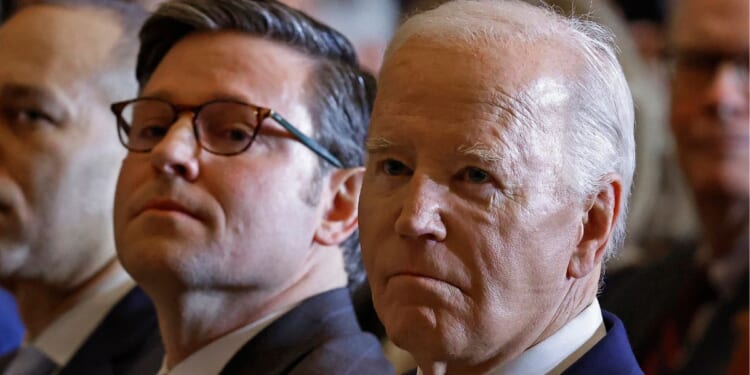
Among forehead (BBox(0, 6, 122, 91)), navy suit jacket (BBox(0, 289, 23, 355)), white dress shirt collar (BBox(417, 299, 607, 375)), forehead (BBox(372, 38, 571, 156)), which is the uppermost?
forehead (BBox(372, 38, 571, 156))

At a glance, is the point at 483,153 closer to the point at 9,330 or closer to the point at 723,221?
the point at 723,221

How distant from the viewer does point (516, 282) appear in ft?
5.06

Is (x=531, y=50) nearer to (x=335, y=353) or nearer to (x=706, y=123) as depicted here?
(x=335, y=353)

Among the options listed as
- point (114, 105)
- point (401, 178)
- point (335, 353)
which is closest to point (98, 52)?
point (114, 105)

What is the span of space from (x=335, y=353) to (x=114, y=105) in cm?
60

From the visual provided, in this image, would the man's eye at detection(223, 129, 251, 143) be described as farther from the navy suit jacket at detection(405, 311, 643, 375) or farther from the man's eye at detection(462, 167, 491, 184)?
the navy suit jacket at detection(405, 311, 643, 375)

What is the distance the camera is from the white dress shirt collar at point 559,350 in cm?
159

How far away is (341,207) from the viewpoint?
2.16 meters

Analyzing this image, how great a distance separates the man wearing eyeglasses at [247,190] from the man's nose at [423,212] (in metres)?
0.45

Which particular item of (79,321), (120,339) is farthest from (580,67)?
(79,321)

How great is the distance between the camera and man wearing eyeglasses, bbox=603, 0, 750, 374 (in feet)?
9.52

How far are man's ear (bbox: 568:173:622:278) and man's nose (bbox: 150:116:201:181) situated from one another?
2.19ft

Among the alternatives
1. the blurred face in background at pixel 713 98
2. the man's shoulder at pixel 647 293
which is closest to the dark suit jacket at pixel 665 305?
the man's shoulder at pixel 647 293

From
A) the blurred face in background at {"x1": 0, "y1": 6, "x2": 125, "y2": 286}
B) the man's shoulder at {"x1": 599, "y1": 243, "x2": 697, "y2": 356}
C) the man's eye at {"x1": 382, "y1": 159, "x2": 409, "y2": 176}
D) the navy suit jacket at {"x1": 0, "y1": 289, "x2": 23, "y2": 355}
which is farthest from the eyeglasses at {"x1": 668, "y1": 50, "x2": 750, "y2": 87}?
the navy suit jacket at {"x1": 0, "y1": 289, "x2": 23, "y2": 355}
